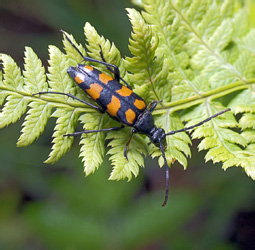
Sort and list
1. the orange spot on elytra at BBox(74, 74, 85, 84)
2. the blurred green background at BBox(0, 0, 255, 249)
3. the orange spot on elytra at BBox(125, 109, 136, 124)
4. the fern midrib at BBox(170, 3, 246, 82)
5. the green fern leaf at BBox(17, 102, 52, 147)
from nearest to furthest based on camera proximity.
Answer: the green fern leaf at BBox(17, 102, 52, 147) < the orange spot on elytra at BBox(74, 74, 85, 84) < the orange spot on elytra at BBox(125, 109, 136, 124) < the fern midrib at BBox(170, 3, 246, 82) < the blurred green background at BBox(0, 0, 255, 249)

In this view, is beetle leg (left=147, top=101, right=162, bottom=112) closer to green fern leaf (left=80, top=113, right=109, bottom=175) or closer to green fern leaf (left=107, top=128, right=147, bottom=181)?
green fern leaf (left=107, top=128, right=147, bottom=181)

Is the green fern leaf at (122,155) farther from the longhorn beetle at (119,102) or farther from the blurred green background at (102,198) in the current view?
the blurred green background at (102,198)

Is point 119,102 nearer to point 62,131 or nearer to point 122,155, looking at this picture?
point 122,155


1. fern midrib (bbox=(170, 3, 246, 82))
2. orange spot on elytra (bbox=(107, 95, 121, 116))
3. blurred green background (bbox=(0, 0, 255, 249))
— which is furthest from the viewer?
blurred green background (bbox=(0, 0, 255, 249))

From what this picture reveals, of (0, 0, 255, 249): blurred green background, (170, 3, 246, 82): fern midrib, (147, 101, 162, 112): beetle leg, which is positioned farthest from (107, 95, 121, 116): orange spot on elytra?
(0, 0, 255, 249): blurred green background

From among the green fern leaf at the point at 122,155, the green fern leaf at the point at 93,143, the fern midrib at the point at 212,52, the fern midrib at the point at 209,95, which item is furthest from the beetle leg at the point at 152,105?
the fern midrib at the point at 212,52

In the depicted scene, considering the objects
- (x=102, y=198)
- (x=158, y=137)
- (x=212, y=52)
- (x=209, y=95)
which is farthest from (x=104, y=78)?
(x=102, y=198)

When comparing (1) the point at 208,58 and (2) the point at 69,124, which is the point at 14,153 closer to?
(2) the point at 69,124
